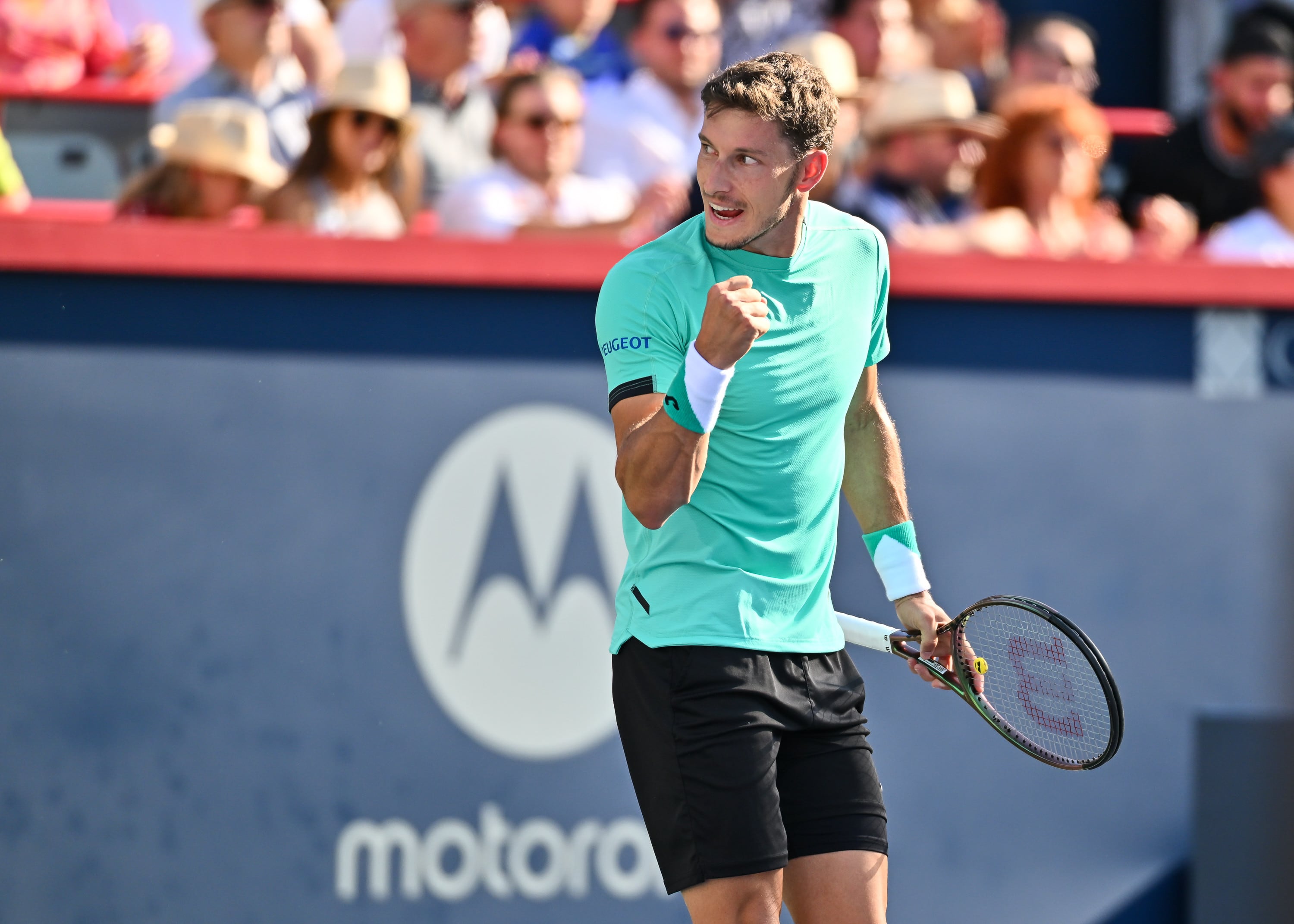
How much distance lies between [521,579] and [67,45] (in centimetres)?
319

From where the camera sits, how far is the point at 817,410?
9.27ft

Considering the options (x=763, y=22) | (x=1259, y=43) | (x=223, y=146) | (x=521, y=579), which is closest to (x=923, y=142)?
(x=763, y=22)

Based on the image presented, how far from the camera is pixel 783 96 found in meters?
2.68

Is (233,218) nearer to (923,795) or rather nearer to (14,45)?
(14,45)

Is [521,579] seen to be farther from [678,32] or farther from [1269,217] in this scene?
[1269,217]

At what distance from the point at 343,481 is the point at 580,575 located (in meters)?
0.71

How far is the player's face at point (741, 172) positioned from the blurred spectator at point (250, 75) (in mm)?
3259

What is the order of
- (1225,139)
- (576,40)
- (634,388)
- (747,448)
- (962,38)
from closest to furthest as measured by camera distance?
(634,388)
(747,448)
(576,40)
(1225,139)
(962,38)

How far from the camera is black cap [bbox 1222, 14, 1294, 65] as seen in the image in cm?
642

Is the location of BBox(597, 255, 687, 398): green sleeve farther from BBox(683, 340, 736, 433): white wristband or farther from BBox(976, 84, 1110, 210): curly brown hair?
BBox(976, 84, 1110, 210): curly brown hair

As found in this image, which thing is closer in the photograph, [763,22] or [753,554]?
[753,554]

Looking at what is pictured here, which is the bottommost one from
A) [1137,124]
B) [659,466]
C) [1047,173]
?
[1137,124]

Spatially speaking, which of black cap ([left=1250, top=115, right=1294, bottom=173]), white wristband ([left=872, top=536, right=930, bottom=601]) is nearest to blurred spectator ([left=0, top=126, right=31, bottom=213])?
white wristband ([left=872, top=536, right=930, bottom=601])

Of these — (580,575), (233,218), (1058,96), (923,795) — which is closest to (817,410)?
(580,575)
